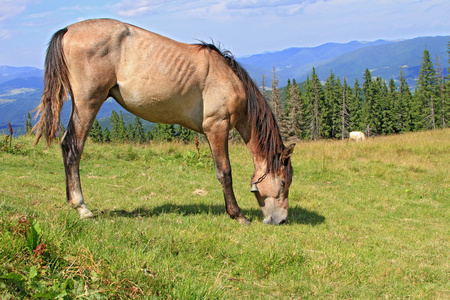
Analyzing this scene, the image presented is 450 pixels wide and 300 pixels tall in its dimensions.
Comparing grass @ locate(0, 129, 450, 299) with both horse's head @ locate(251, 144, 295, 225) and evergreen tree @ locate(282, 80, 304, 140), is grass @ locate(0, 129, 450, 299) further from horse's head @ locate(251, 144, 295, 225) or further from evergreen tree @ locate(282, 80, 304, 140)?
evergreen tree @ locate(282, 80, 304, 140)

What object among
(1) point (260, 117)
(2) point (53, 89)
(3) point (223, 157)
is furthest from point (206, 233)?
(2) point (53, 89)

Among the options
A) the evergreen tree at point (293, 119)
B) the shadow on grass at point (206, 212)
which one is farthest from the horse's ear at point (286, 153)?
the evergreen tree at point (293, 119)

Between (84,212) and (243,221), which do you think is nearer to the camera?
(84,212)

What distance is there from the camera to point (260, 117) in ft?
20.0

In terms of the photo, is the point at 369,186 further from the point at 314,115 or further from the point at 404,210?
the point at 314,115

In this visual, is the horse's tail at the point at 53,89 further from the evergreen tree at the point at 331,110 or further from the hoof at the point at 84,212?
the evergreen tree at the point at 331,110

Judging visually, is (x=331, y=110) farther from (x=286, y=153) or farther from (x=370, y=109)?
(x=286, y=153)

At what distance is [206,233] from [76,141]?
2.41 metres

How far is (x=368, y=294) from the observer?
3.65 meters

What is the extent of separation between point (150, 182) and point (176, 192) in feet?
3.03

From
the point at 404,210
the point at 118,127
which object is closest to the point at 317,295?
the point at 404,210

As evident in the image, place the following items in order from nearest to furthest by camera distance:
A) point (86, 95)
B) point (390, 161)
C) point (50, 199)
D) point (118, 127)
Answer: point (86, 95) → point (50, 199) → point (390, 161) → point (118, 127)

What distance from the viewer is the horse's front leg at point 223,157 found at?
5684 millimetres

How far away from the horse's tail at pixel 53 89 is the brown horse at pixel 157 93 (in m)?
0.01
